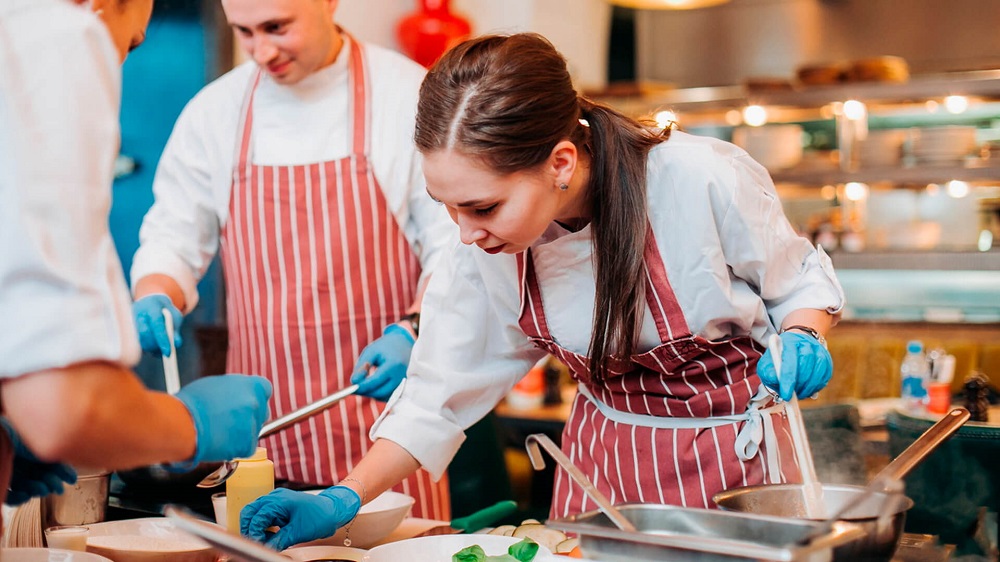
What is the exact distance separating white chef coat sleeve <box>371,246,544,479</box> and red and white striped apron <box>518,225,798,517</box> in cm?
6

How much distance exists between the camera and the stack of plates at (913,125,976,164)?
4418 millimetres

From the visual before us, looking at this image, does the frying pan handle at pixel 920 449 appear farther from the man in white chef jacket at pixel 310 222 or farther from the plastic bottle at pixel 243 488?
the man in white chef jacket at pixel 310 222

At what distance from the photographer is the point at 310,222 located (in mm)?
2295

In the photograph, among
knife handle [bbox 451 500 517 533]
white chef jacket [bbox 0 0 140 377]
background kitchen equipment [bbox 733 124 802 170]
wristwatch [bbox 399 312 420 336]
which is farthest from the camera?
background kitchen equipment [bbox 733 124 802 170]

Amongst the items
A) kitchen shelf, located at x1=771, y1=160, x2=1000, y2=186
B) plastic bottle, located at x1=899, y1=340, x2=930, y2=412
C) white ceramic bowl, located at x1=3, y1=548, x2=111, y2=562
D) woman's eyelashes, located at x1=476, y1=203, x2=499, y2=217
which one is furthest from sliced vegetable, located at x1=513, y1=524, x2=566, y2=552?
kitchen shelf, located at x1=771, y1=160, x2=1000, y2=186

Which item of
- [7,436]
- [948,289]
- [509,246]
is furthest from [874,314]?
[7,436]

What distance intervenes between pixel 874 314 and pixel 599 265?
11.2 feet

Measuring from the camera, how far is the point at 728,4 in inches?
232

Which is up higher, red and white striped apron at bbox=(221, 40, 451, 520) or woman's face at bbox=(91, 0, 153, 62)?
woman's face at bbox=(91, 0, 153, 62)

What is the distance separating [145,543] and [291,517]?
0.74 ft

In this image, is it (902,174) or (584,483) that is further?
(902,174)

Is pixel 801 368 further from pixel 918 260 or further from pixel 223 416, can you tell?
pixel 918 260

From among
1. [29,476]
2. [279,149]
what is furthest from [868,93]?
[29,476]

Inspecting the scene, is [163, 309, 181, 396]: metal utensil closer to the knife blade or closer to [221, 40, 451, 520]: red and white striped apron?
[221, 40, 451, 520]: red and white striped apron
